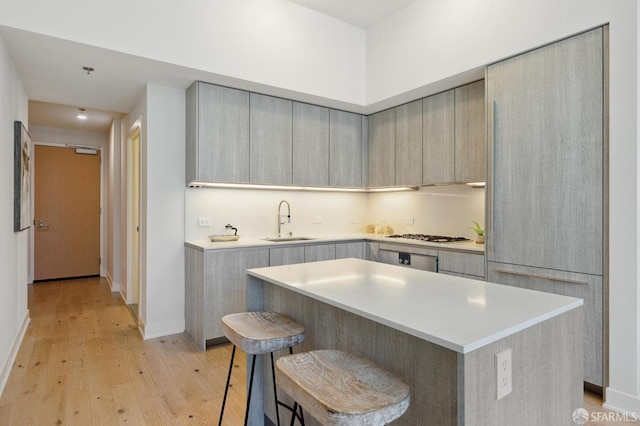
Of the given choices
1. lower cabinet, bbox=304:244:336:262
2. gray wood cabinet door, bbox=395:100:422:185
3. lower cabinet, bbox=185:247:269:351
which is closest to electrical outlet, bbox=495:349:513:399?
lower cabinet, bbox=185:247:269:351

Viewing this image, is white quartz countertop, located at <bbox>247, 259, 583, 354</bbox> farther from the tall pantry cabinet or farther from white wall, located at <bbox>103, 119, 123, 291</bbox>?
white wall, located at <bbox>103, 119, 123, 291</bbox>

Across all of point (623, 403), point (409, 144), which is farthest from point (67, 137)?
point (623, 403)

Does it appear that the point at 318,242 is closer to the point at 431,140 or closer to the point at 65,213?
the point at 431,140

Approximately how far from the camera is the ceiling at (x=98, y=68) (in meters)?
2.71

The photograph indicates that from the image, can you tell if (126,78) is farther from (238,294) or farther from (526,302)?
(526,302)

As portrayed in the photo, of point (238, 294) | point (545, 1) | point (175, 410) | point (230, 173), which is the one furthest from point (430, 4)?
point (175, 410)

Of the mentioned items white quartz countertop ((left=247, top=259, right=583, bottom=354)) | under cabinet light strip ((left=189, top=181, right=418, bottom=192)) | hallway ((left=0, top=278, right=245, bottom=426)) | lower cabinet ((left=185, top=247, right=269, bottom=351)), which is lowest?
hallway ((left=0, top=278, right=245, bottom=426))

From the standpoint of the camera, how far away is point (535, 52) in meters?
2.69

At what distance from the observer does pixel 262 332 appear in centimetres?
A: 170

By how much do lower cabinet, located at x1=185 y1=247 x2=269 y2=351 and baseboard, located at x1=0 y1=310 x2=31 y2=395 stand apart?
132 centimetres

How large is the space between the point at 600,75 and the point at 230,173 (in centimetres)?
293

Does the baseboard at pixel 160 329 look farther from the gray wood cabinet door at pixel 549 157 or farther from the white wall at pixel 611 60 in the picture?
the white wall at pixel 611 60

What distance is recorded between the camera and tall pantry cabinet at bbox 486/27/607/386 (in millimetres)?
2393

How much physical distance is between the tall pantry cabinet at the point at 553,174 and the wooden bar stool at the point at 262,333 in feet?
6.21
